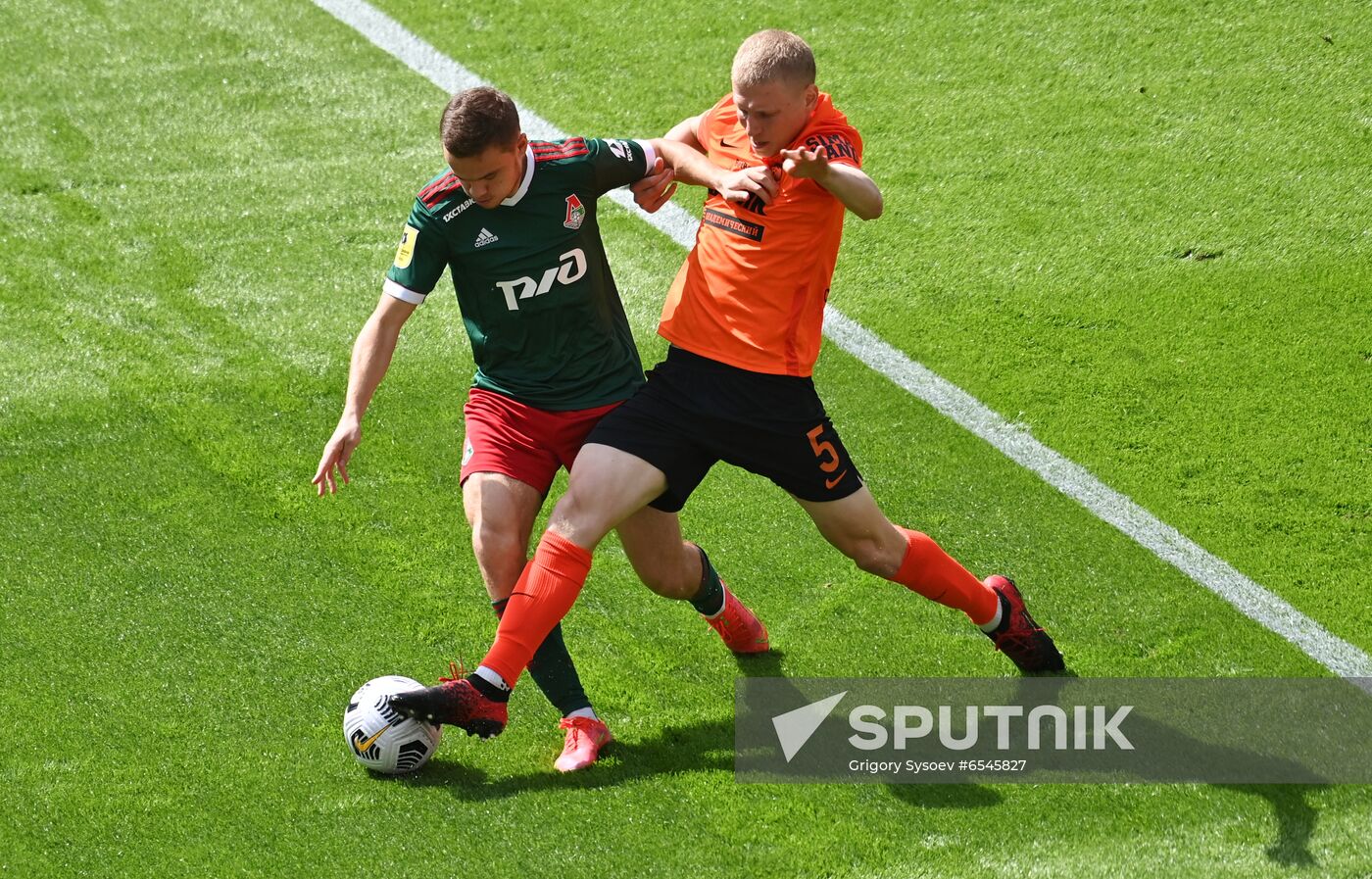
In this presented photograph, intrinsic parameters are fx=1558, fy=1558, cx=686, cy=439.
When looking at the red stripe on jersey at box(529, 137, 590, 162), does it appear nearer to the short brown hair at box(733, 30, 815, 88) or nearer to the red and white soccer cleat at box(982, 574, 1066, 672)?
the short brown hair at box(733, 30, 815, 88)

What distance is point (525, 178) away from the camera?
5426mm

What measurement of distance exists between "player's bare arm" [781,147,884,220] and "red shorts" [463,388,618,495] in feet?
3.87

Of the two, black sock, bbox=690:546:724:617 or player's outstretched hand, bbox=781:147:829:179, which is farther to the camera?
black sock, bbox=690:546:724:617

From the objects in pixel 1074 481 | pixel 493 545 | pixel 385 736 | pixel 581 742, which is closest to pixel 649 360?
pixel 1074 481

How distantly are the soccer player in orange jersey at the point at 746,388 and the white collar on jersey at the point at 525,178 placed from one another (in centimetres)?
49

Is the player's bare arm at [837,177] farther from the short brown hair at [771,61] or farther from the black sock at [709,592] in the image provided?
the black sock at [709,592]

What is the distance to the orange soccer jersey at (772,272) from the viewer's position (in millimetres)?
5297

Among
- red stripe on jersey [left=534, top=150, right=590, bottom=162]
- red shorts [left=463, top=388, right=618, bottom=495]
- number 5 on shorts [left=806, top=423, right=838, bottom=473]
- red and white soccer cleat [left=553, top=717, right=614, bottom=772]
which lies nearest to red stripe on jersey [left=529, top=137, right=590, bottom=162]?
red stripe on jersey [left=534, top=150, right=590, bottom=162]

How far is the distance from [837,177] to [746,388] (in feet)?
2.64

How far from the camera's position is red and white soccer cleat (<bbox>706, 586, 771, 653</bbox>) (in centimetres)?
588

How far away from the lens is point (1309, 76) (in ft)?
31.7

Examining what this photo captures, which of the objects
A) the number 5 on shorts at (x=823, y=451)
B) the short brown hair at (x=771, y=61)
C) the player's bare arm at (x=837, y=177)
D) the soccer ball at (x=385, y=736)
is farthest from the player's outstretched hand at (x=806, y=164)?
the soccer ball at (x=385, y=736)

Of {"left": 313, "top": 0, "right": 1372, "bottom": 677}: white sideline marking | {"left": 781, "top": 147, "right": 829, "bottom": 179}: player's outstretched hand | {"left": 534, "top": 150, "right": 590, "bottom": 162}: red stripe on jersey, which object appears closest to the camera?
{"left": 781, "top": 147, "right": 829, "bottom": 179}: player's outstretched hand

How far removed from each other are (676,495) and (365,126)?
17.8 ft
